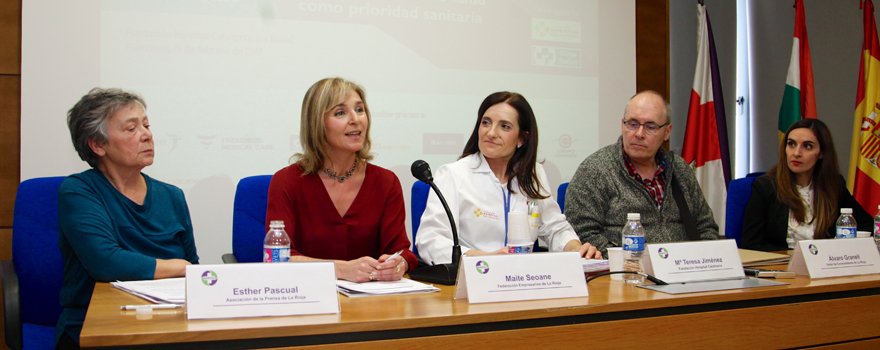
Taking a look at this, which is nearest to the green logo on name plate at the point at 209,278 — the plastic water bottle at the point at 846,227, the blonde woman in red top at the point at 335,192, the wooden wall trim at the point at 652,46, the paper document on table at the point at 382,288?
the paper document on table at the point at 382,288

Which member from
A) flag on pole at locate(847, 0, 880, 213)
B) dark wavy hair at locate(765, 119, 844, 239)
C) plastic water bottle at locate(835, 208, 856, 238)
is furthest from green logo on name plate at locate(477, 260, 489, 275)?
flag on pole at locate(847, 0, 880, 213)

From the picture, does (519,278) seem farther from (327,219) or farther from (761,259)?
(761,259)

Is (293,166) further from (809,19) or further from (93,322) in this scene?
(809,19)

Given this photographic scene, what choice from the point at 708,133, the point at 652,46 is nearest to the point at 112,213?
the point at 652,46

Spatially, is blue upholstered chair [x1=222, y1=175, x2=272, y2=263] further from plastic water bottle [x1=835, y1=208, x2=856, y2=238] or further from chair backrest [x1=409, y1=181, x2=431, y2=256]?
plastic water bottle [x1=835, y1=208, x2=856, y2=238]

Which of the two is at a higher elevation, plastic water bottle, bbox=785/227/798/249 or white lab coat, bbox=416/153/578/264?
white lab coat, bbox=416/153/578/264

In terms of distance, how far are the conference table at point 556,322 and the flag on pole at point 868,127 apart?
2.48 meters

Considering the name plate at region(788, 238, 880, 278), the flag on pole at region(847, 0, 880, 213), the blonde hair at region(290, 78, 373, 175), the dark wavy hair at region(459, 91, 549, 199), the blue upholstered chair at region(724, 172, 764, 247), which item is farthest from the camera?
the flag on pole at region(847, 0, 880, 213)

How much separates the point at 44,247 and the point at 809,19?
479 cm

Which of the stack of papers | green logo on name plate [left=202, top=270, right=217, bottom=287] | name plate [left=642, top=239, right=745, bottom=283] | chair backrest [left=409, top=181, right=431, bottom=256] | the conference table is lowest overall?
the conference table

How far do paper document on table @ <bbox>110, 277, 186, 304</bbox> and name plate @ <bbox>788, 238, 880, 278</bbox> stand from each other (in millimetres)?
1539

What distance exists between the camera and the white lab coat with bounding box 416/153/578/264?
1922 mm

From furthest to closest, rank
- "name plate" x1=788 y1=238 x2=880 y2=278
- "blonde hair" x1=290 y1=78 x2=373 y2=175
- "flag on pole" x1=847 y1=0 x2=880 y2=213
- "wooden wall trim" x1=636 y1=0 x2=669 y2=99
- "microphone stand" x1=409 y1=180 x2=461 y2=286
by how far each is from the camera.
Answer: "wooden wall trim" x1=636 y1=0 x2=669 y2=99 → "flag on pole" x1=847 y1=0 x2=880 y2=213 → "blonde hair" x1=290 y1=78 x2=373 y2=175 → "name plate" x1=788 y1=238 x2=880 y2=278 → "microphone stand" x1=409 y1=180 x2=461 y2=286

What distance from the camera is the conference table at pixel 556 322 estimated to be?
3.01ft
